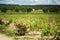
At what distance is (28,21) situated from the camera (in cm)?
178

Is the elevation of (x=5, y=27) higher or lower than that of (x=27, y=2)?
lower

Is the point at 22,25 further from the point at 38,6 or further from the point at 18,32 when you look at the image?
the point at 38,6

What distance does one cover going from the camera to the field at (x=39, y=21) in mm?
1764

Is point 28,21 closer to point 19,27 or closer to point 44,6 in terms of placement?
point 19,27

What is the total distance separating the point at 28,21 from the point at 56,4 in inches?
Result: 15.3

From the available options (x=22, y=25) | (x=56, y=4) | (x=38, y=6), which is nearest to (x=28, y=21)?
(x=22, y=25)

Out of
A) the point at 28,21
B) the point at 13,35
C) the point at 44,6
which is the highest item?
the point at 44,6

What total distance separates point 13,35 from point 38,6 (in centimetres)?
44

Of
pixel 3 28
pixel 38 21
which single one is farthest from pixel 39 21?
pixel 3 28

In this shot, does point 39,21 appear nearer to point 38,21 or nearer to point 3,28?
point 38,21

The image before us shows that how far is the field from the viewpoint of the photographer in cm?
176

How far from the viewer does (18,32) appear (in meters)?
1.75

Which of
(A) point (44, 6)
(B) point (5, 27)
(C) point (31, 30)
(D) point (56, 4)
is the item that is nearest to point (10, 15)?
(B) point (5, 27)

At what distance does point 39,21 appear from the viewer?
1.78 m
